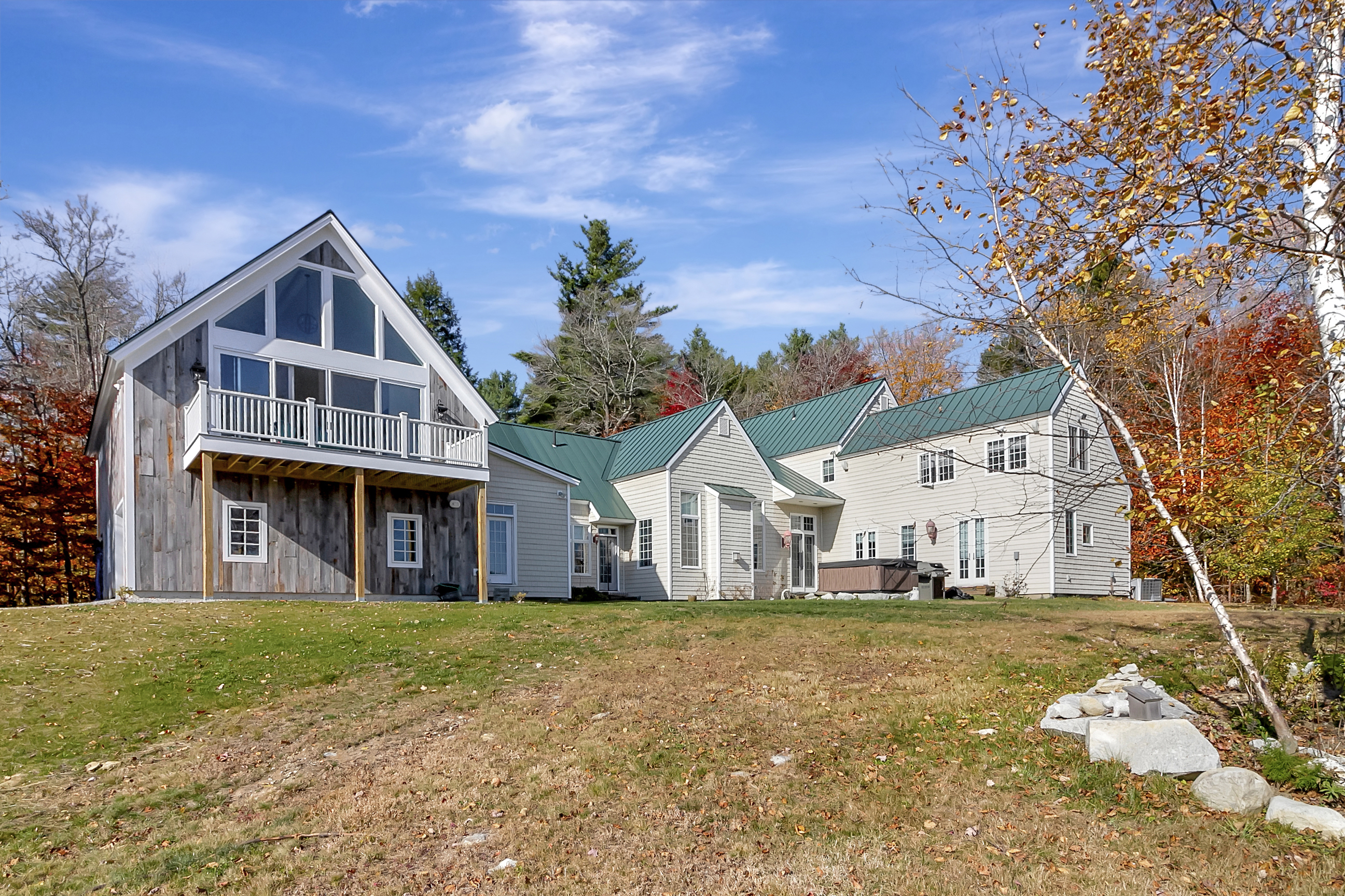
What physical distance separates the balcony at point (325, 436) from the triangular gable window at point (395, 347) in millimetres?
1673

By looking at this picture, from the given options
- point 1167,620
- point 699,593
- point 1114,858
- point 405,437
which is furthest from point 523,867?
point 699,593

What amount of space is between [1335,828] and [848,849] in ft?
11.1

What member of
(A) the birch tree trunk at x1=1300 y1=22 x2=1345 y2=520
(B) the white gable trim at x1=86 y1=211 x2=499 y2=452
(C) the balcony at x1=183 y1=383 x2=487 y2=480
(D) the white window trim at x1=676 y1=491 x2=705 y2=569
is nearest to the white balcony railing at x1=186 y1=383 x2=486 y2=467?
(C) the balcony at x1=183 y1=383 x2=487 y2=480

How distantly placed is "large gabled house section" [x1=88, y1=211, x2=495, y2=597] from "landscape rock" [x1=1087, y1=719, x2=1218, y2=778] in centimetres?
1421

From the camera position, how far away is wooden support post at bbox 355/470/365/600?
18859mm

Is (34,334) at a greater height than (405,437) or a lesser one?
greater

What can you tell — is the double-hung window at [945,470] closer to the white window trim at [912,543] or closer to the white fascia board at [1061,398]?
the white window trim at [912,543]

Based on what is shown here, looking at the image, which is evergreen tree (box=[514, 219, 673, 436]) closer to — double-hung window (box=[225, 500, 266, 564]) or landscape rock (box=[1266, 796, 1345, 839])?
double-hung window (box=[225, 500, 266, 564])

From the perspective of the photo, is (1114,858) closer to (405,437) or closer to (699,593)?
(405,437)

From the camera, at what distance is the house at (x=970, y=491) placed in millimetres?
25641

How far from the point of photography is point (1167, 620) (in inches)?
619

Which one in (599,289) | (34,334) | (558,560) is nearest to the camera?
(558,560)

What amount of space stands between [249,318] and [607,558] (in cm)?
1123

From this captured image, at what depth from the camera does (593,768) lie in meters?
8.53
